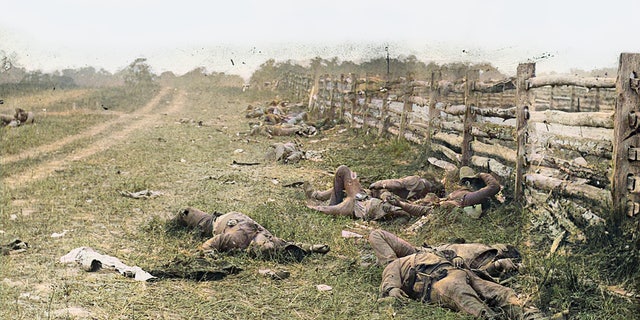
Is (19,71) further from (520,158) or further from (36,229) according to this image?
(520,158)

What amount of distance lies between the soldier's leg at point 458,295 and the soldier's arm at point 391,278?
0.30 meters

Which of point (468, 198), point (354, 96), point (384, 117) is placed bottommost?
point (468, 198)

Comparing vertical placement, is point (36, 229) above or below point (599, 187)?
below

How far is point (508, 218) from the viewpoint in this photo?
6289mm

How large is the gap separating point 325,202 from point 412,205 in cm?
131

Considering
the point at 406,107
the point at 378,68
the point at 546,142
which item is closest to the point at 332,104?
the point at 378,68

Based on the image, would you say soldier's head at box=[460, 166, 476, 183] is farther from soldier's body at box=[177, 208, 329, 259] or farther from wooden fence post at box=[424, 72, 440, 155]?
wooden fence post at box=[424, 72, 440, 155]

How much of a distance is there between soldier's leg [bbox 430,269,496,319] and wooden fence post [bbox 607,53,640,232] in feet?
5.02

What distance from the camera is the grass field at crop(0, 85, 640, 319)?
4281 millimetres

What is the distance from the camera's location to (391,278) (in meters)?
4.62

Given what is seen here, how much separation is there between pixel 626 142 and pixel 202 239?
401 cm

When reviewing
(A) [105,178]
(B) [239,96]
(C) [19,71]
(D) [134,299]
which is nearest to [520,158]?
(D) [134,299]

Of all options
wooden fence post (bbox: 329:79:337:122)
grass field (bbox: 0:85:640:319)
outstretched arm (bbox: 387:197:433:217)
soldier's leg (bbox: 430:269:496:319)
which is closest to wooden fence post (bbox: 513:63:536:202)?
grass field (bbox: 0:85:640:319)

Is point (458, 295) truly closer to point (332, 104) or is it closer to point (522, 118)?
point (522, 118)
